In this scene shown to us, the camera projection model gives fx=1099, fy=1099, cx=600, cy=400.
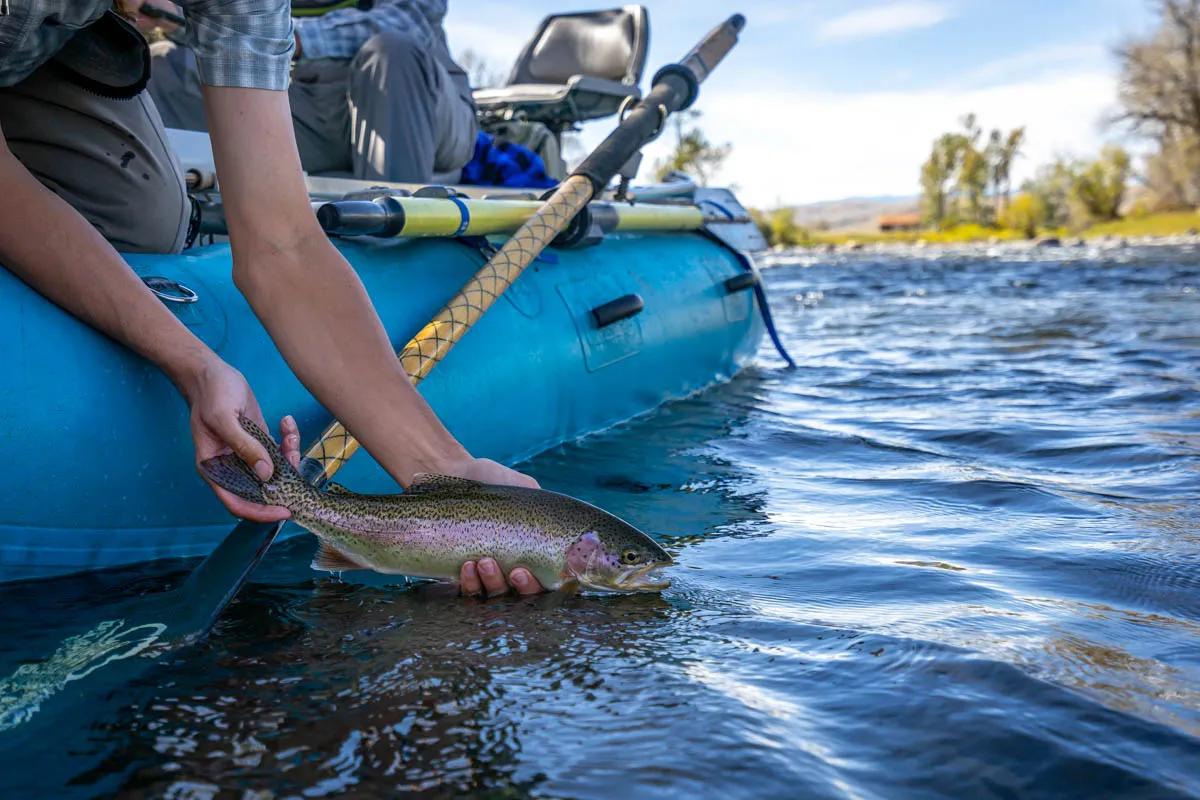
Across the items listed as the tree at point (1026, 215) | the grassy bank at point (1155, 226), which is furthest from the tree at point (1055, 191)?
the grassy bank at point (1155, 226)

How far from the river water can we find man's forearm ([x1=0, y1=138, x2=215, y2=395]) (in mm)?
582

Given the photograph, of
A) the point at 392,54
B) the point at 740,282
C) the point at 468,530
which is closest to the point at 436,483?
the point at 468,530

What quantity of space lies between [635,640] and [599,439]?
7.50 ft

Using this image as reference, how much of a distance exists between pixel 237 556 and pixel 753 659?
1.11 metres

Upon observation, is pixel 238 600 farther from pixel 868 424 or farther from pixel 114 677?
pixel 868 424

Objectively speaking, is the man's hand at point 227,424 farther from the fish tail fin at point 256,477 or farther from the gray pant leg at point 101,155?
the gray pant leg at point 101,155

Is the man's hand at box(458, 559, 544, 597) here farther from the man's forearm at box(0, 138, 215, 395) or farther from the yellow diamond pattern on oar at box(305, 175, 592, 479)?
the man's forearm at box(0, 138, 215, 395)

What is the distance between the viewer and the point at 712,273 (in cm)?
597

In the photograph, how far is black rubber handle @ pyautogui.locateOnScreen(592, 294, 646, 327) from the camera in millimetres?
4457

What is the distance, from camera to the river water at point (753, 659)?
5.67 ft

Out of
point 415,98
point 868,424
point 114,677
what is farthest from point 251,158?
point 868,424

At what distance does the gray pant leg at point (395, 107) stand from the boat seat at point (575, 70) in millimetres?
1689

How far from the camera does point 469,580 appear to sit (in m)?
2.52

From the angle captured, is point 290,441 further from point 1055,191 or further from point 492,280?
point 1055,191
